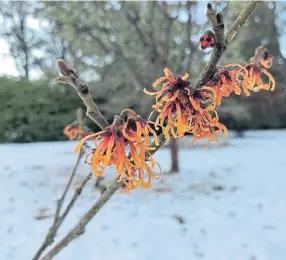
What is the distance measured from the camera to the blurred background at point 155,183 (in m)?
2.81

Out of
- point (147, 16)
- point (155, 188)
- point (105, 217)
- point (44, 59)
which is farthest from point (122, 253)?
point (44, 59)

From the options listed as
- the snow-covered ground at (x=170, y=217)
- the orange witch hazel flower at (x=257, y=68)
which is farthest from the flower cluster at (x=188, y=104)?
the snow-covered ground at (x=170, y=217)

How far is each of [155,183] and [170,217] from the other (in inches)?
51.9

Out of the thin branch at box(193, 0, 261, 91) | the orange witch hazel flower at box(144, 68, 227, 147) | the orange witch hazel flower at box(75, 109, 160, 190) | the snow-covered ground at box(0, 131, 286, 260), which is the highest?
the thin branch at box(193, 0, 261, 91)

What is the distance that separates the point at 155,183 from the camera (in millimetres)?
4609

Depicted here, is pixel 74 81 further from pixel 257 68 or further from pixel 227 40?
pixel 257 68

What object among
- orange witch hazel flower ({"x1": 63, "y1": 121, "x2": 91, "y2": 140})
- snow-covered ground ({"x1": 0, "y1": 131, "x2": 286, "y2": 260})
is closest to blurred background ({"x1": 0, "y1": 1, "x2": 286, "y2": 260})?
snow-covered ground ({"x1": 0, "y1": 131, "x2": 286, "y2": 260})

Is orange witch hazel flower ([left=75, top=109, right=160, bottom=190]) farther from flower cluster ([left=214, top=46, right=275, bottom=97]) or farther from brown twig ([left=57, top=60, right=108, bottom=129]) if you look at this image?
flower cluster ([left=214, top=46, right=275, bottom=97])

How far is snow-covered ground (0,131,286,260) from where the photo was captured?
2.68 meters

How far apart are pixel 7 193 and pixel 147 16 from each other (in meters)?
3.02

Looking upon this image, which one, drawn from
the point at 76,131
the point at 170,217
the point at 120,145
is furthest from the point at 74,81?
the point at 170,217

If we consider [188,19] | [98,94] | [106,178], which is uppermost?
[188,19]

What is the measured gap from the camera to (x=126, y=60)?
5.18 m

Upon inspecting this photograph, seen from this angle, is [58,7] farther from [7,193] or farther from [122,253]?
[122,253]
